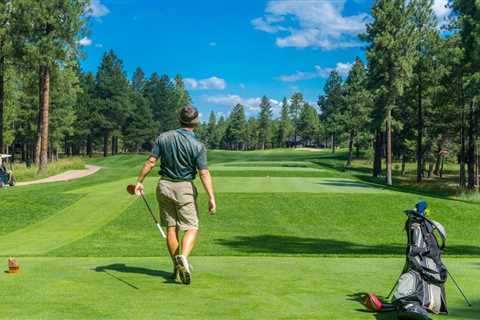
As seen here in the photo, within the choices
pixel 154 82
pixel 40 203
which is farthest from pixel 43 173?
pixel 154 82

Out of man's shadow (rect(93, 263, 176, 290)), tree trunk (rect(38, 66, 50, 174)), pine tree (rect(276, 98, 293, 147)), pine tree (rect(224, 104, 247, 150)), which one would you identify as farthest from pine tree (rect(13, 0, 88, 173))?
pine tree (rect(276, 98, 293, 147))

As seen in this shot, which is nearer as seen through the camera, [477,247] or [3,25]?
[477,247]

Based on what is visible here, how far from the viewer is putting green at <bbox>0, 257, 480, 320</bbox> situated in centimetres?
539

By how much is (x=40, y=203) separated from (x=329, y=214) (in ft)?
44.0

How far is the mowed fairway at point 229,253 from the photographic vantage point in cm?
570

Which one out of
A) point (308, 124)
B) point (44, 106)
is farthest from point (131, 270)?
point (308, 124)

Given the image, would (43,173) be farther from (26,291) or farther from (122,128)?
(122,128)

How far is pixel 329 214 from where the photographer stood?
24.5 meters

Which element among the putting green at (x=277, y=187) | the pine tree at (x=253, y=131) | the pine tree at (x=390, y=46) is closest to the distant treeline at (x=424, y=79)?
the pine tree at (x=390, y=46)

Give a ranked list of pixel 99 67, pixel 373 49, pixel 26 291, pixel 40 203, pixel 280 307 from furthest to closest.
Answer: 1. pixel 99 67
2. pixel 373 49
3. pixel 40 203
4. pixel 26 291
5. pixel 280 307

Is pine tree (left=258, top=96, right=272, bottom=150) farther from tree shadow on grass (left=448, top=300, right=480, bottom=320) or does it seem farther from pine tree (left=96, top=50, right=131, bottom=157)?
tree shadow on grass (left=448, top=300, right=480, bottom=320)

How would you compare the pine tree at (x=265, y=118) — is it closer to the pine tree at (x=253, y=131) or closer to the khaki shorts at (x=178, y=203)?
the pine tree at (x=253, y=131)

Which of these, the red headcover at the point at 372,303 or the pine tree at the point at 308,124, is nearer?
the red headcover at the point at 372,303

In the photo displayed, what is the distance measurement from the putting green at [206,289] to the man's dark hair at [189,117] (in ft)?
7.24
